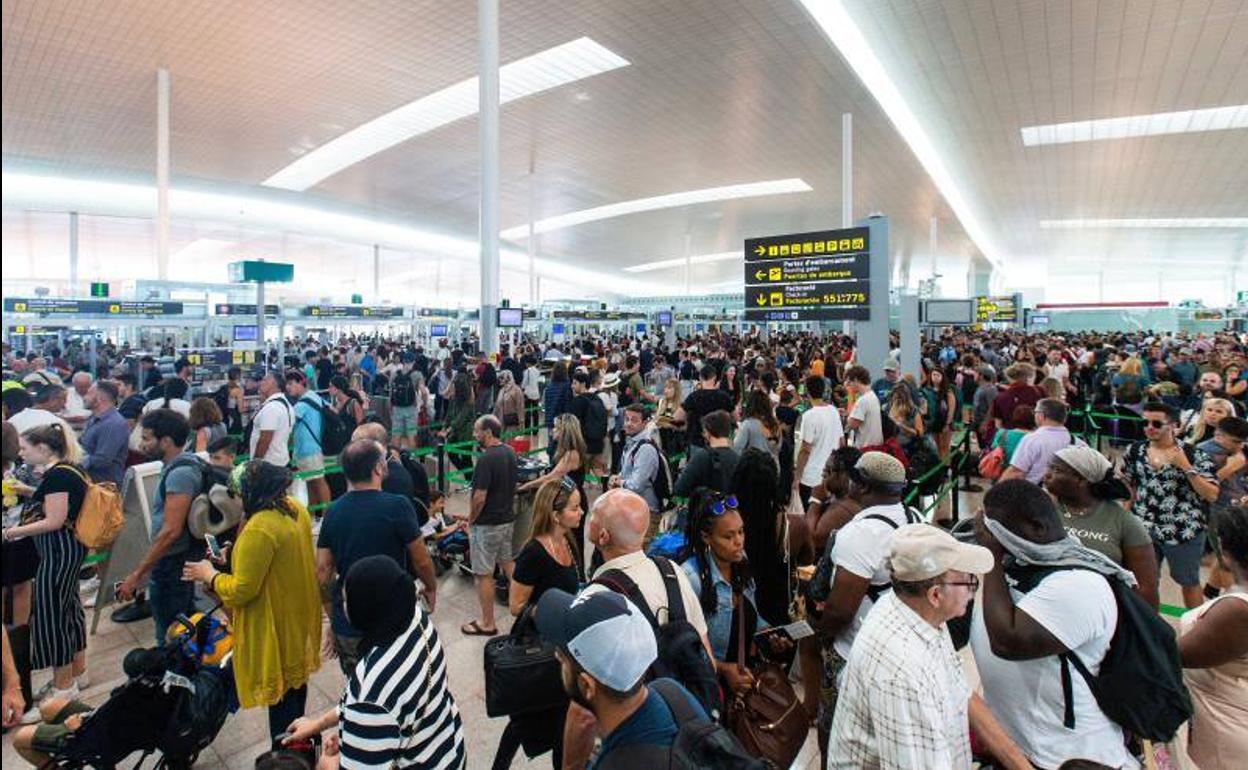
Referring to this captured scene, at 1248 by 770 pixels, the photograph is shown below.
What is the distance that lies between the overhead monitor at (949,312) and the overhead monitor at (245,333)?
16675 millimetres

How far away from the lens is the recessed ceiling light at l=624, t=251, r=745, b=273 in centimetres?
4219

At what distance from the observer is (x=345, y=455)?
3111 mm

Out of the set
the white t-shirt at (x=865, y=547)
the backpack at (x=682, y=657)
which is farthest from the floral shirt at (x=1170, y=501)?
the backpack at (x=682, y=657)

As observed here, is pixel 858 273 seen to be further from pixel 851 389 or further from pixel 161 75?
pixel 161 75

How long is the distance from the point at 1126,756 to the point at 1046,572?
621mm

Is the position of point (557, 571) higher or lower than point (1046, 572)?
lower

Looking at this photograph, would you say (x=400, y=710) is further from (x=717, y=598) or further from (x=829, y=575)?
(x=829, y=575)

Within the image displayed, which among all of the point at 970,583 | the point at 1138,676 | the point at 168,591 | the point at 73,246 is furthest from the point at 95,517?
the point at 73,246

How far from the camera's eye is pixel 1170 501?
4.13 m

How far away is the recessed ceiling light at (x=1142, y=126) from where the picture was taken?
1628cm

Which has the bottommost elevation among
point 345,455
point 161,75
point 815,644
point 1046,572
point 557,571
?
point 815,644

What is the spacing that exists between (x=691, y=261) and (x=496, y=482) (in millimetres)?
42083

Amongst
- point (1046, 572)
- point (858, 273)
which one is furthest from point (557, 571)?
point (858, 273)

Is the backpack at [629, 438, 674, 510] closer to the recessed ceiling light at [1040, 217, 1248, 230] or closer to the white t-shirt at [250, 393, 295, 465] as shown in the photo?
the white t-shirt at [250, 393, 295, 465]
